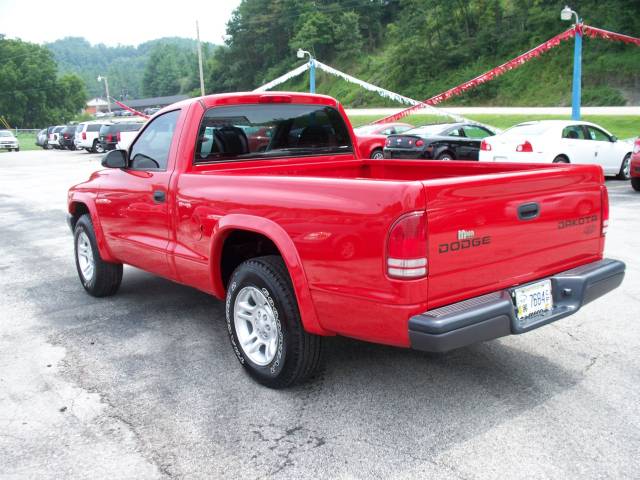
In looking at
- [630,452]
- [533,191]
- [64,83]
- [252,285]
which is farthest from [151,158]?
[64,83]

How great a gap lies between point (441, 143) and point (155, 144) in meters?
11.8

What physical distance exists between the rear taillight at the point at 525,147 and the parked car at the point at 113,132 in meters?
20.9

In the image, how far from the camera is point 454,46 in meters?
53.2

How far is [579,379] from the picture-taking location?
3.77 meters

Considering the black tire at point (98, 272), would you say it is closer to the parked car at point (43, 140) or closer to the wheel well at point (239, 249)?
the wheel well at point (239, 249)

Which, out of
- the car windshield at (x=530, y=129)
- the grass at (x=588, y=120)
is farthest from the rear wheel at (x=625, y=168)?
the grass at (x=588, y=120)

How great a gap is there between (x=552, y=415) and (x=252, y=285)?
1.83 metres

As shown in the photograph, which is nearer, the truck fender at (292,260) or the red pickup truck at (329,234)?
the red pickup truck at (329,234)

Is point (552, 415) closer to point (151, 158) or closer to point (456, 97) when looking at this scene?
point (151, 158)

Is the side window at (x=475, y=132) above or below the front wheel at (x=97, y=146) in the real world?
above

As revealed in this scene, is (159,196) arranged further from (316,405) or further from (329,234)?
(316,405)

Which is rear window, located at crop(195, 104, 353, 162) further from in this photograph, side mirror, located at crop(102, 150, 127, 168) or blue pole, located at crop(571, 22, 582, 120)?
blue pole, located at crop(571, 22, 582, 120)

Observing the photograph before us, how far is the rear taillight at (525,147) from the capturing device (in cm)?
1280

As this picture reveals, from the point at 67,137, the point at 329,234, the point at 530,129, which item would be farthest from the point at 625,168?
the point at 67,137
